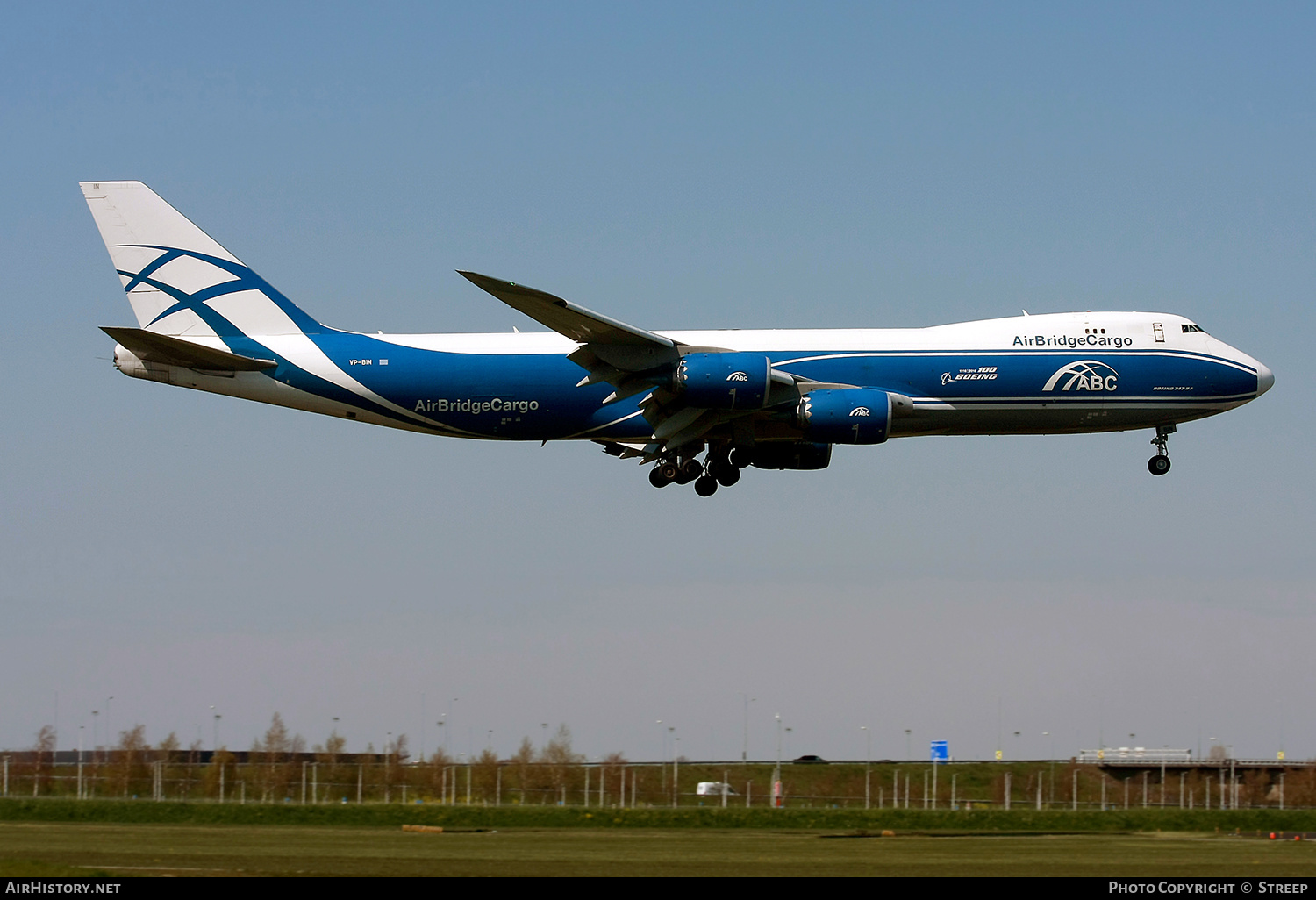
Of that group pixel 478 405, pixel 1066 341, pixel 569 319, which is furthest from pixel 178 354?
pixel 1066 341

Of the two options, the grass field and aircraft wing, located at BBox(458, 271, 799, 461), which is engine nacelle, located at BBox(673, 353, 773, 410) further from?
the grass field

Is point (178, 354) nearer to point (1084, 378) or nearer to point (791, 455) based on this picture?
point (791, 455)

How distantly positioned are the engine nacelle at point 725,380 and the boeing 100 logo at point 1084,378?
933 cm

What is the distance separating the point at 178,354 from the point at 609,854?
21535 millimetres

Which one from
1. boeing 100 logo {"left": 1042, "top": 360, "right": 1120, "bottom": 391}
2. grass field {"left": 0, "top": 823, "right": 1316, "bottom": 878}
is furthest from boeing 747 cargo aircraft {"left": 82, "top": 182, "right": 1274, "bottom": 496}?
grass field {"left": 0, "top": 823, "right": 1316, "bottom": 878}

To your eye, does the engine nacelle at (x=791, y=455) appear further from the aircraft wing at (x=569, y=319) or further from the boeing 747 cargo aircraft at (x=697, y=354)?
the aircraft wing at (x=569, y=319)

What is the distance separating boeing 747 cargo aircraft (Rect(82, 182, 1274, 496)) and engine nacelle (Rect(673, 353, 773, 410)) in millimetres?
868

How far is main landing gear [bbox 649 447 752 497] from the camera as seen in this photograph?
4381 centimetres

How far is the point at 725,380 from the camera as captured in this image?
3941cm

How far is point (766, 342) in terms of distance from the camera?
43.2 meters

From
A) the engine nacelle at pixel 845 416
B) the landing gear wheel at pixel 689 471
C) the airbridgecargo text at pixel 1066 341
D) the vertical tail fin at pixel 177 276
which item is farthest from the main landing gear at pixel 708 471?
the vertical tail fin at pixel 177 276

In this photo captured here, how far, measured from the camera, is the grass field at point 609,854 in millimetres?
→ 26500
